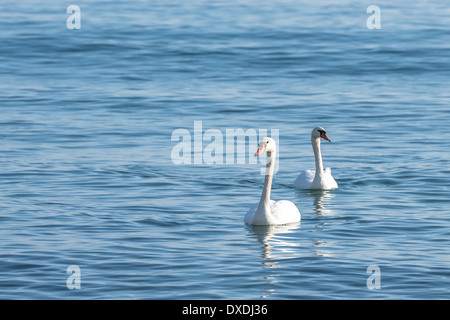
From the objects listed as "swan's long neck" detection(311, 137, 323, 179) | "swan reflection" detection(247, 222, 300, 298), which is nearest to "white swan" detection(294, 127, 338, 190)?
"swan's long neck" detection(311, 137, 323, 179)

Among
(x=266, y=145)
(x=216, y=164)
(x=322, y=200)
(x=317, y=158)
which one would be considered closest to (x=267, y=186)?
(x=266, y=145)

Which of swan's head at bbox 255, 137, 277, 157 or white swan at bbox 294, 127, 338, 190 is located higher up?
swan's head at bbox 255, 137, 277, 157

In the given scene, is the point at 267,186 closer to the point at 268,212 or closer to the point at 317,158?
the point at 268,212

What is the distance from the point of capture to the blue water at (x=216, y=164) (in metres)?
14.3

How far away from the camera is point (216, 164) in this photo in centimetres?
2300

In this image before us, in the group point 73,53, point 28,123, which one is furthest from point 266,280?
point 73,53

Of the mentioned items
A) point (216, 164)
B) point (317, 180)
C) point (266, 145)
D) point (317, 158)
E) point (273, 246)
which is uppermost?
point (266, 145)

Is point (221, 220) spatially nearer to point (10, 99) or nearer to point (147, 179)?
point (147, 179)

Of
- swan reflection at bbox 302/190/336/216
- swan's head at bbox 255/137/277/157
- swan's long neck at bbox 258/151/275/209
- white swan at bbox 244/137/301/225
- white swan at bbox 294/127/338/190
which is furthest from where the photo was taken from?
white swan at bbox 294/127/338/190

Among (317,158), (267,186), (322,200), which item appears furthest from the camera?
(317,158)

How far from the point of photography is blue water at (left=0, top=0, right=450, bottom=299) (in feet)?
46.8

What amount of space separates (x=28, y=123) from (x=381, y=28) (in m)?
24.5

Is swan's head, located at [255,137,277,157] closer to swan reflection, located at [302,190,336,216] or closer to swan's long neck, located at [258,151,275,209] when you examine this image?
swan's long neck, located at [258,151,275,209]

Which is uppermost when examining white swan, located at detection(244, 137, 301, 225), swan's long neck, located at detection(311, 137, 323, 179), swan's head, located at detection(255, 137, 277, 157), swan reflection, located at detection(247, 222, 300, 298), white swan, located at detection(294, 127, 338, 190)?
swan's head, located at detection(255, 137, 277, 157)
